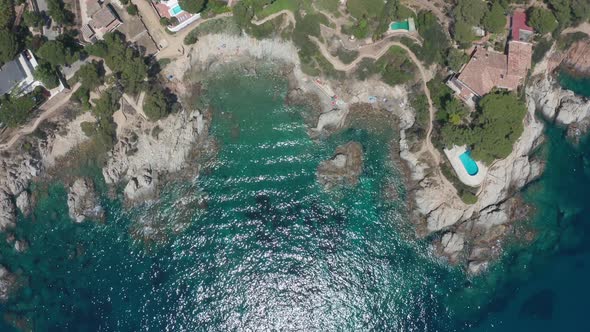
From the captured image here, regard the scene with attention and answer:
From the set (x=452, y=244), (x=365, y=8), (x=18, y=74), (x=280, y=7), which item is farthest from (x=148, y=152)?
(x=452, y=244)

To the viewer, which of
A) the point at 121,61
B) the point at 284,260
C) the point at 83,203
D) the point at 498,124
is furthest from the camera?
the point at 83,203

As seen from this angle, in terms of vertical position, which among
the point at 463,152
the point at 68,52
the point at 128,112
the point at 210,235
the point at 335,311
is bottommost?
the point at 335,311

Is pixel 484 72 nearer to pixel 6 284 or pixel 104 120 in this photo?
pixel 104 120

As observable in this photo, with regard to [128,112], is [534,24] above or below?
below

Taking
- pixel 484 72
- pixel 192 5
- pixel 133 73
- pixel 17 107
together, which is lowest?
pixel 484 72

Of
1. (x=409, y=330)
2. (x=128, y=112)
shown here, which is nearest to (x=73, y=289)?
(x=128, y=112)

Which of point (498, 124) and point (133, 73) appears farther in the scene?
point (133, 73)

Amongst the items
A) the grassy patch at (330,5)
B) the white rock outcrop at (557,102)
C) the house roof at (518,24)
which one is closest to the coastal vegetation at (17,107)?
the grassy patch at (330,5)

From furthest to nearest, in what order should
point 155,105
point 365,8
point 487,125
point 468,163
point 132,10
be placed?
point 365,8 → point 132,10 → point 155,105 → point 468,163 → point 487,125

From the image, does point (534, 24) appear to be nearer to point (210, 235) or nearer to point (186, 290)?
point (210, 235)
